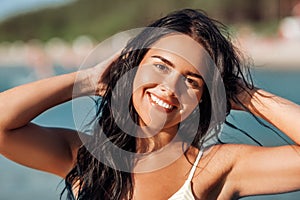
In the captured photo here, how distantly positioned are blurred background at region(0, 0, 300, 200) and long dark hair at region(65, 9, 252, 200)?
38 cm

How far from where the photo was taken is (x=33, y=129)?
224cm

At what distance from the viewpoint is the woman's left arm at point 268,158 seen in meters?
2.21

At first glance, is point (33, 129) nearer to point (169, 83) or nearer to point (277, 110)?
point (169, 83)

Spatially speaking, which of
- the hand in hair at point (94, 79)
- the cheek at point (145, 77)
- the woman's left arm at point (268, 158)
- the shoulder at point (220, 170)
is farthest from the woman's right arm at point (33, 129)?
the woman's left arm at point (268, 158)

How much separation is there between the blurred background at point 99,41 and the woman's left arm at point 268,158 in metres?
0.36

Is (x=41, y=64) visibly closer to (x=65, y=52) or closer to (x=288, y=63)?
(x=288, y=63)

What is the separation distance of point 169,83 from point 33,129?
431 mm

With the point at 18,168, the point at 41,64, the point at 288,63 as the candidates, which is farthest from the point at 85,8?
the point at 18,168

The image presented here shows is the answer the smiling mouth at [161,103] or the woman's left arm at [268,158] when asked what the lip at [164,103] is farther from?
the woman's left arm at [268,158]

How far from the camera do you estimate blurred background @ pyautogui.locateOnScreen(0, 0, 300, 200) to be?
720 centimetres

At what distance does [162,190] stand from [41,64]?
35.8 m

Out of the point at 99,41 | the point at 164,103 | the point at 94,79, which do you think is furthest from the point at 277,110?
the point at 99,41

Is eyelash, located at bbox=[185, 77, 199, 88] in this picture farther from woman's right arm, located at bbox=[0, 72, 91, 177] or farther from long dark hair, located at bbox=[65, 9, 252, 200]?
woman's right arm, located at bbox=[0, 72, 91, 177]

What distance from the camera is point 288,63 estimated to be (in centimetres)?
3209
